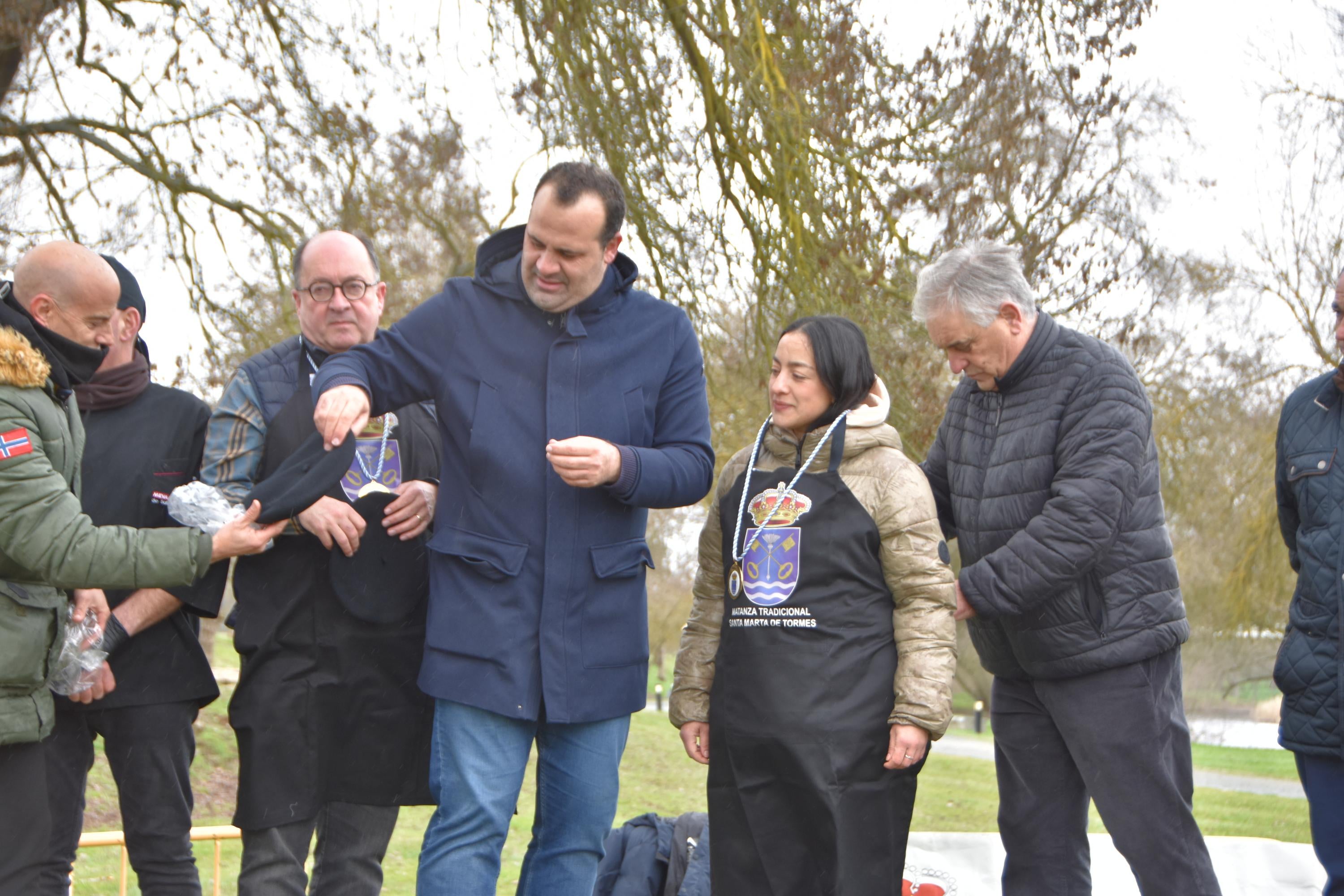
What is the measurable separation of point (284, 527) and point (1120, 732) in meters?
2.18

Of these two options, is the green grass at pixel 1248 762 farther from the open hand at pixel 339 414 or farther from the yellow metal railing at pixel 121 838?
the open hand at pixel 339 414

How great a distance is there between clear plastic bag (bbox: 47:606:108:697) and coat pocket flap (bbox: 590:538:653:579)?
125 cm

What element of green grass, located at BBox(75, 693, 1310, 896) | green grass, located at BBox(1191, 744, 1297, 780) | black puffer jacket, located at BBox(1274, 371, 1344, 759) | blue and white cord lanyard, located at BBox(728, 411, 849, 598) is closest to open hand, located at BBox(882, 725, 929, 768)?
blue and white cord lanyard, located at BBox(728, 411, 849, 598)

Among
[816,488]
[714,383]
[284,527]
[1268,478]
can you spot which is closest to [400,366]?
[284,527]

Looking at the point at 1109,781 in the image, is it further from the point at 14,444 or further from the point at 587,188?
the point at 14,444

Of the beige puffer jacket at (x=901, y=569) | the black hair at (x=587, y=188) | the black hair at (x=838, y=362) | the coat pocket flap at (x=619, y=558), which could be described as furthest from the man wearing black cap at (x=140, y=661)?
the black hair at (x=838, y=362)

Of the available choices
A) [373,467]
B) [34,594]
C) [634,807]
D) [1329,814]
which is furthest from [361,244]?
[634,807]

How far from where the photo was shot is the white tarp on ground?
430cm

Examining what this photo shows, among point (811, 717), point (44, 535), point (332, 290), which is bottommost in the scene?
point (811, 717)

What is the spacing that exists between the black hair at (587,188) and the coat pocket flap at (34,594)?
4.62 feet

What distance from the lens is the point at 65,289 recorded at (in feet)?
8.78

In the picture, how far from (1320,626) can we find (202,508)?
2842 mm

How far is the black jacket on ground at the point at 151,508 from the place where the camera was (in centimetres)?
309

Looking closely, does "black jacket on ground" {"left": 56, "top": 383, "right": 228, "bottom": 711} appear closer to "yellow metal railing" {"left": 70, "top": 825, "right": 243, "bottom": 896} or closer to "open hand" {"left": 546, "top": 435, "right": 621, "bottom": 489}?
"yellow metal railing" {"left": 70, "top": 825, "right": 243, "bottom": 896}
